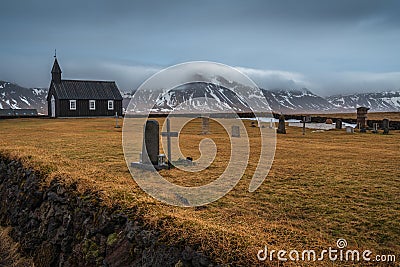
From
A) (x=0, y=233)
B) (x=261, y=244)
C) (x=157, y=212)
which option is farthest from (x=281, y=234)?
(x=0, y=233)

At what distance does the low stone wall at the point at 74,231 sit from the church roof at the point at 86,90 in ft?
152

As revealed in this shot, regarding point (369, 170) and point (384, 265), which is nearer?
point (384, 265)

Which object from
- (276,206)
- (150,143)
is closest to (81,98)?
(150,143)

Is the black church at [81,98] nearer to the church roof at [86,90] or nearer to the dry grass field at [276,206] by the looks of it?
the church roof at [86,90]

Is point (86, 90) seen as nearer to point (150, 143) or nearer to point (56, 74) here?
point (56, 74)

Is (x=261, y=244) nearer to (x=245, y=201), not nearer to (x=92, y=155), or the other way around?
(x=245, y=201)

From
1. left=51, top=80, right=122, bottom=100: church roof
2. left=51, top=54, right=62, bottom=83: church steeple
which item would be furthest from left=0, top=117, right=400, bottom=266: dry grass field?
left=51, top=54, right=62, bottom=83: church steeple

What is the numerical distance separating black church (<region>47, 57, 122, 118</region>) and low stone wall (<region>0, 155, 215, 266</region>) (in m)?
45.9

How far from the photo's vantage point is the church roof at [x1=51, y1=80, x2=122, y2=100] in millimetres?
57597

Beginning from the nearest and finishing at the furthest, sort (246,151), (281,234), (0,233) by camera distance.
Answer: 1. (281,234)
2. (0,233)
3. (246,151)

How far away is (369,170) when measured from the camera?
40.7 feet

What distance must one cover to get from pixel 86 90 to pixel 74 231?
5326cm

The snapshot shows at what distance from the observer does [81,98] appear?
5809 centimetres

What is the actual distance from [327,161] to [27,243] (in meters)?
11.3
